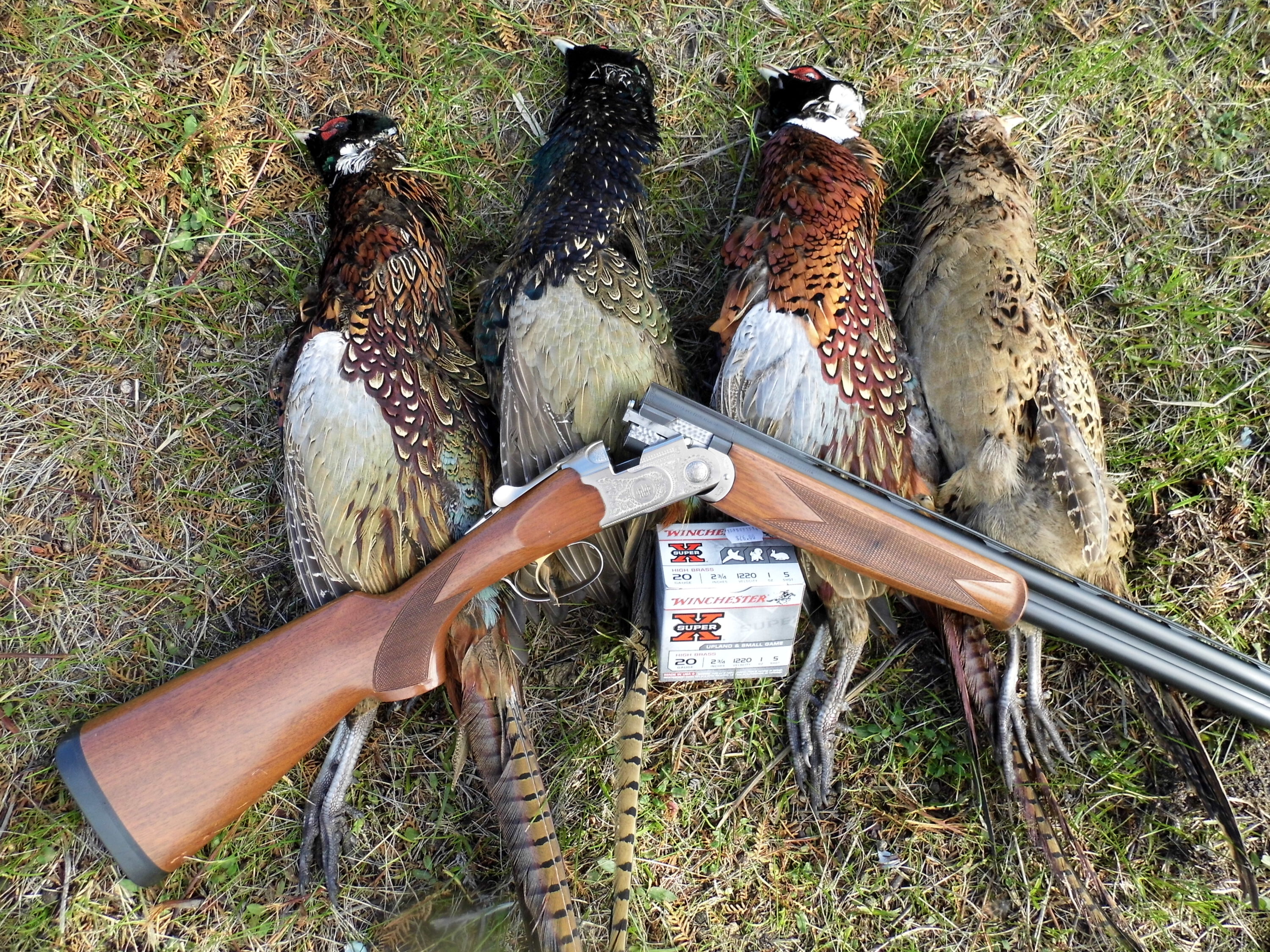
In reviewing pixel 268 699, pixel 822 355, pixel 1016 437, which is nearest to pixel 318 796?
pixel 268 699

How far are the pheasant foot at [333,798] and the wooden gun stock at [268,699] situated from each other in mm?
225

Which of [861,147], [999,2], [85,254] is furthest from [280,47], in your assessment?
[999,2]

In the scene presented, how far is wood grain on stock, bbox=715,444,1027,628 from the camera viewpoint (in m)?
2.26

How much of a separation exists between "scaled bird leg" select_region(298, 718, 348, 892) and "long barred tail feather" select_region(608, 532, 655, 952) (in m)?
0.85

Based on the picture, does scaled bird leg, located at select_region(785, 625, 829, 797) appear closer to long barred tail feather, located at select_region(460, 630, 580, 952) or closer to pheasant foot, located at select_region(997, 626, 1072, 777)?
pheasant foot, located at select_region(997, 626, 1072, 777)

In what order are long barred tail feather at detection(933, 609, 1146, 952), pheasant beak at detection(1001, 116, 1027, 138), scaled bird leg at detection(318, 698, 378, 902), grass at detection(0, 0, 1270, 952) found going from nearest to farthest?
long barred tail feather at detection(933, 609, 1146, 952) < scaled bird leg at detection(318, 698, 378, 902) < grass at detection(0, 0, 1270, 952) < pheasant beak at detection(1001, 116, 1027, 138)

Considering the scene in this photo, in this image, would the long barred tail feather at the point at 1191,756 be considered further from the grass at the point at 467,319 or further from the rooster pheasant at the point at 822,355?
the rooster pheasant at the point at 822,355

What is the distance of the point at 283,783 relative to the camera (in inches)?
101

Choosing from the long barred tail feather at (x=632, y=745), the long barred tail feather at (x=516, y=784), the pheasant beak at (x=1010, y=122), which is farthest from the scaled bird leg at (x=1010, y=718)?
the pheasant beak at (x=1010, y=122)

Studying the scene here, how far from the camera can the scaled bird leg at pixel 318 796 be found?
2479mm

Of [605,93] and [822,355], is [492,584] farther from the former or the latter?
[605,93]

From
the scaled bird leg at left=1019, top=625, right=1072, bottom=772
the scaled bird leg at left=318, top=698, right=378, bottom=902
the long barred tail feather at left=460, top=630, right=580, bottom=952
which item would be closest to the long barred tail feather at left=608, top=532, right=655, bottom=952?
the long barred tail feather at left=460, top=630, right=580, bottom=952

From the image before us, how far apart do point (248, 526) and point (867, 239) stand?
222cm

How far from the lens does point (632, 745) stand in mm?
2377
